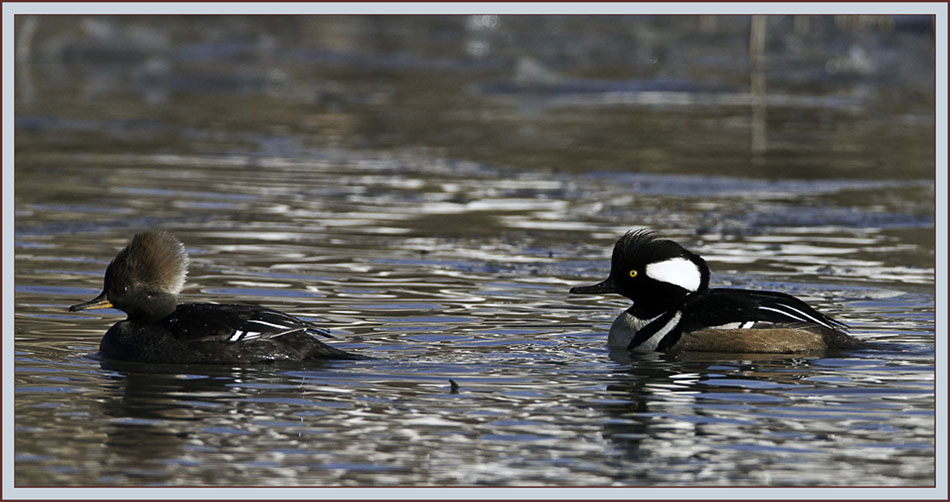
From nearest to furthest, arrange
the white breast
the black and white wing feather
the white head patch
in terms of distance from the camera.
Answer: the black and white wing feather
the white breast
the white head patch

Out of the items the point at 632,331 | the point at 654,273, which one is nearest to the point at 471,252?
the point at 654,273

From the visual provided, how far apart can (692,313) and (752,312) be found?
0.36m

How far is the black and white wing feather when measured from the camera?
29.1 ft

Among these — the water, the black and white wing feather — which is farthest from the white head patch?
the water

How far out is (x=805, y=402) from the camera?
7.71 metres

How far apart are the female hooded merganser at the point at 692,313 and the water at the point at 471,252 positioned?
15cm

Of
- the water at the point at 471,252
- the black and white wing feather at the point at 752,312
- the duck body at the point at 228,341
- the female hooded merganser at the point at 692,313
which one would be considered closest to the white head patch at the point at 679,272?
the female hooded merganser at the point at 692,313

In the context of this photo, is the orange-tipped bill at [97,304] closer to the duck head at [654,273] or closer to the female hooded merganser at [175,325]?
the female hooded merganser at [175,325]

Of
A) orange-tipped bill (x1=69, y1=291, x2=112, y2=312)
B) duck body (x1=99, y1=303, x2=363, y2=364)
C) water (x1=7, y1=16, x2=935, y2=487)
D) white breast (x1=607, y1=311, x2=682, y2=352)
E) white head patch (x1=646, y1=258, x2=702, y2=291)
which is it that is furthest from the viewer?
white head patch (x1=646, y1=258, x2=702, y2=291)

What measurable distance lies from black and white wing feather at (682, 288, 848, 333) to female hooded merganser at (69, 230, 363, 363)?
81.5 inches

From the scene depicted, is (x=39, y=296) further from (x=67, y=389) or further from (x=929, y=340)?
(x=929, y=340)

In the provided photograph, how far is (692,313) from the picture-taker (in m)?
9.10

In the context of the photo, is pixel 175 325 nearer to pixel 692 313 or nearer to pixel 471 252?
pixel 692 313

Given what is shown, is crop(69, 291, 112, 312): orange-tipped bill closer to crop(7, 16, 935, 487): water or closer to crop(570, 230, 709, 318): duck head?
crop(7, 16, 935, 487): water
